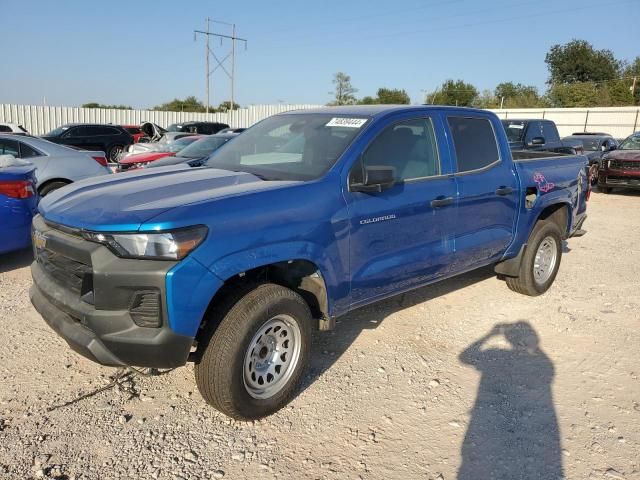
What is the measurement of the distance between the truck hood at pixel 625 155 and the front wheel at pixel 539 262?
10410mm

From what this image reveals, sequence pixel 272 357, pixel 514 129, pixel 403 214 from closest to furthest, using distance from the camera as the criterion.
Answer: pixel 272 357
pixel 403 214
pixel 514 129

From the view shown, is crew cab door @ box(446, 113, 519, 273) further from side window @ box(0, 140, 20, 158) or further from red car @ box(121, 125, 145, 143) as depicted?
red car @ box(121, 125, 145, 143)

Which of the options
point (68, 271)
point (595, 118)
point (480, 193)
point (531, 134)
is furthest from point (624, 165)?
point (595, 118)

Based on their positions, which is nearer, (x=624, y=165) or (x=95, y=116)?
(x=624, y=165)

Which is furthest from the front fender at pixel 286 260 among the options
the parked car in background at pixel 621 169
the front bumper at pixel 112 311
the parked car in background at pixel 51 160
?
the parked car in background at pixel 621 169

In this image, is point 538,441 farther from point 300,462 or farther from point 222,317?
point 222,317

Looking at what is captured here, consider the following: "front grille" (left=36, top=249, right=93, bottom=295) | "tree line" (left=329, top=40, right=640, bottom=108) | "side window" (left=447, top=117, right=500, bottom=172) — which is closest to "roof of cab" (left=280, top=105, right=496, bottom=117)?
"side window" (left=447, top=117, right=500, bottom=172)

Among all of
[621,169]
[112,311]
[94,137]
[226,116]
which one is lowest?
[112,311]

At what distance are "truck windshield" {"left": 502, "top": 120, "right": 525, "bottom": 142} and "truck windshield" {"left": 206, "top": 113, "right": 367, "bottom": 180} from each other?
9.65 metres

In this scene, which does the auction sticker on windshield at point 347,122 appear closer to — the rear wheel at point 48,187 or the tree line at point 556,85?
the rear wheel at point 48,187

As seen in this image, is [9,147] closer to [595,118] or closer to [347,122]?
[347,122]

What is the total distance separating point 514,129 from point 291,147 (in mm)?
10431

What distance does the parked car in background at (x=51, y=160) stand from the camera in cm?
802

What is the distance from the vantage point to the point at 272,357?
335cm
